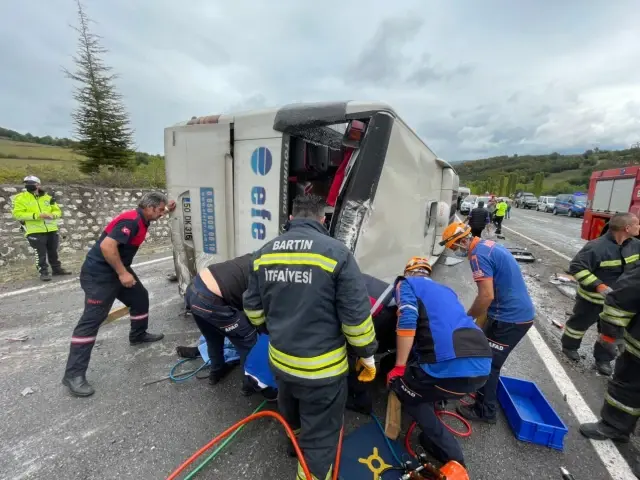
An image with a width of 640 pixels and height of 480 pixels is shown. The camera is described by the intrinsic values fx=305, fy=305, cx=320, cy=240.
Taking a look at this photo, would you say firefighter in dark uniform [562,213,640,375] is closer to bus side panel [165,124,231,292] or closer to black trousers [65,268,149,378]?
bus side panel [165,124,231,292]

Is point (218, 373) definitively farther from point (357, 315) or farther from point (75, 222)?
point (75, 222)

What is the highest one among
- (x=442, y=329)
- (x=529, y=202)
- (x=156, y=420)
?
(x=529, y=202)

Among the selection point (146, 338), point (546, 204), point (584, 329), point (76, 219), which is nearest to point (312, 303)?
point (146, 338)

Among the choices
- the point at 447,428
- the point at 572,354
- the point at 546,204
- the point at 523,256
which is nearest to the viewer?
the point at 447,428

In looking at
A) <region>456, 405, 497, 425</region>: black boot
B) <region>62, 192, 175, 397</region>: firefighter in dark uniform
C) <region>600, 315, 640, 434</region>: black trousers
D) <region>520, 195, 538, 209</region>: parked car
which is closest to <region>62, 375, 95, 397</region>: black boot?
<region>62, 192, 175, 397</region>: firefighter in dark uniform

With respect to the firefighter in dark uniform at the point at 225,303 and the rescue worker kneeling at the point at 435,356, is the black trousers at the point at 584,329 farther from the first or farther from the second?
the firefighter in dark uniform at the point at 225,303

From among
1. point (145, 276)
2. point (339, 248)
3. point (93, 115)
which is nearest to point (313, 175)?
point (339, 248)

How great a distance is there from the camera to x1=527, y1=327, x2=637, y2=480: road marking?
203 centimetres

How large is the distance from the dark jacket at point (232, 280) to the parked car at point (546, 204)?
32240 millimetres

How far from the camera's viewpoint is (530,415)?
99.3 inches

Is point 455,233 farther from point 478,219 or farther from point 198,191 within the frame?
point 478,219

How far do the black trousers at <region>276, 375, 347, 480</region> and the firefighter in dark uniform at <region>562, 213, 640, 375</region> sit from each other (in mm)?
3039

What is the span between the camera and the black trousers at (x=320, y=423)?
5.52ft

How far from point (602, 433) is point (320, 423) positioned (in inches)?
85.8
